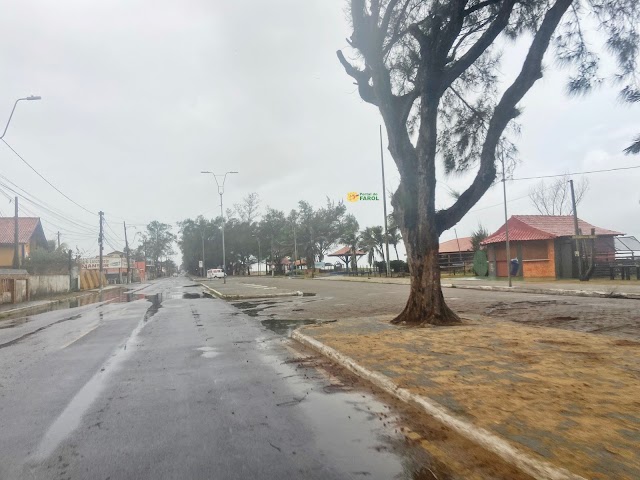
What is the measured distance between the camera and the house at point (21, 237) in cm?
4672

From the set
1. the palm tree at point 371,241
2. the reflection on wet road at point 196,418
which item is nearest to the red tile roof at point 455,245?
the palm tree at point 371,241

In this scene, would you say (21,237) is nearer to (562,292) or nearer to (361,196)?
(361,196)

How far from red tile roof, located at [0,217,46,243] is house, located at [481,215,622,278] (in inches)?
1658

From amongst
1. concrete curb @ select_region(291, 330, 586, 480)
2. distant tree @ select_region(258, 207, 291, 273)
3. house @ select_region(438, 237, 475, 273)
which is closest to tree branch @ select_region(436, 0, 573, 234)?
concrete curb @ select_region(291, 330, 586, 480)

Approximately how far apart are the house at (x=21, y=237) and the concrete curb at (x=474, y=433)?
1820 inches

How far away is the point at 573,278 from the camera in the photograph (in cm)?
3194

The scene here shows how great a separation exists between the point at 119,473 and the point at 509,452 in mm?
2927

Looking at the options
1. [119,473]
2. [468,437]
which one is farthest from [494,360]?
[119,473]

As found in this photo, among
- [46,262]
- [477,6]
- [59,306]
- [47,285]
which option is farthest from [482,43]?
[46,262]

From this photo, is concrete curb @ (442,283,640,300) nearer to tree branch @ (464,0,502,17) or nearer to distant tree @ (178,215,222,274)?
tree branch @ (464,0,502,17)

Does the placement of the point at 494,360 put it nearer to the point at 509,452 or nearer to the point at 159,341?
the point at 509,452

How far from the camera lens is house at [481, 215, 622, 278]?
33.0 meters

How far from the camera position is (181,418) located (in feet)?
16.9

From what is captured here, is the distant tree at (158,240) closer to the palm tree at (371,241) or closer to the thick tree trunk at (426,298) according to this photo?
the palm tree at (371,241)
